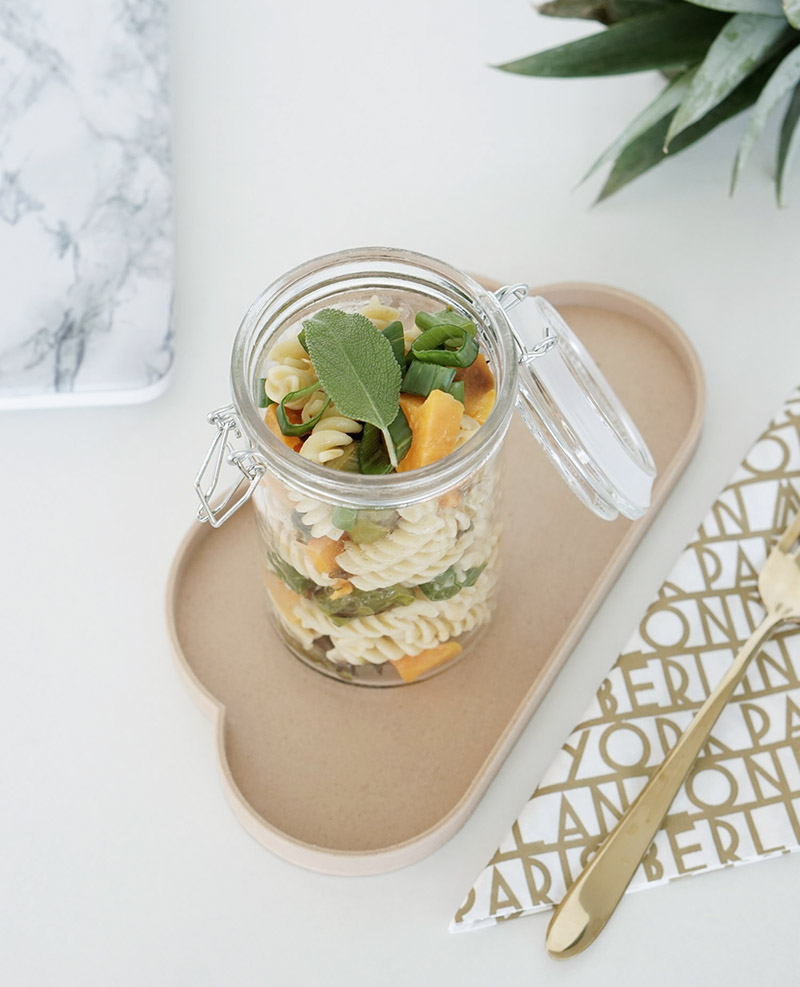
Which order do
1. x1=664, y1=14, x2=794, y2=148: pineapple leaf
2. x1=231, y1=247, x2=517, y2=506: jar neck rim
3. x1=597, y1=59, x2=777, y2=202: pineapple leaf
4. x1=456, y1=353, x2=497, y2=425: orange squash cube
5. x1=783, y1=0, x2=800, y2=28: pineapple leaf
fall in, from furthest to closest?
x1=597, y1=59, x2=777, y2=202: pineapple leaf < x1=664, y1=14, x2=794, y2=148: pineapple leaf < x1=783, y1=0, x2=800, y2=28: pineapple leaf < x1=456, y1=353, x2=497, y2=425: orange squash cube < x1=231, y1=247, x2=517, y2=506: jar neck rim

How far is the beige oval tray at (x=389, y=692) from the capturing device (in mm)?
792

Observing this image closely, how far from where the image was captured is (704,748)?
2.72 feet

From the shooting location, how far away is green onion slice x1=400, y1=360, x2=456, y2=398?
68cm

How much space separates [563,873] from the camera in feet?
2.51

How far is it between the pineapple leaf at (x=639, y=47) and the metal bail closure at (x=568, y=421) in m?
0.39

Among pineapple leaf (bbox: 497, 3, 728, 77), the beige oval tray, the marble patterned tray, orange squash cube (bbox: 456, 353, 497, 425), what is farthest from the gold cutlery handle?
pineapple leaf (bbox: 497, 3, 728, 77)

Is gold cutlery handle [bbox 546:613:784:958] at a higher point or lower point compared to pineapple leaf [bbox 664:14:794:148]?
Result: lower

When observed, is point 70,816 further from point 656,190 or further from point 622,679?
point 656,190

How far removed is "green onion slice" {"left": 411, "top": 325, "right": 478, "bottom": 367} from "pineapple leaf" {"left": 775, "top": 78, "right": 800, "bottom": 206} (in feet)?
1.71

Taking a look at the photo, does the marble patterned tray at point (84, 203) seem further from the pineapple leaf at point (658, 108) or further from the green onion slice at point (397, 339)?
the pineapple leaf at point (658, 108)

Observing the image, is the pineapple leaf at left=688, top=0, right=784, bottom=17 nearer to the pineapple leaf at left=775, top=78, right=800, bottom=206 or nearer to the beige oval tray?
the pineapple leaf at left=775, top=78, right=800, bottom=206

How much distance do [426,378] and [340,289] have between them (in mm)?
134

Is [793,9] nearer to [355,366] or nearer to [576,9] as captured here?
[576,9]

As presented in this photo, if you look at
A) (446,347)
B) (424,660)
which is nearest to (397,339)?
(446,347)
